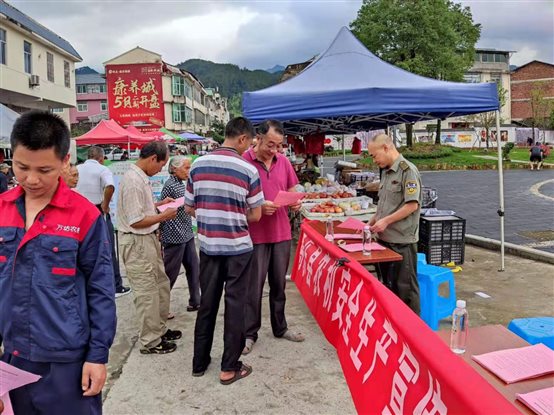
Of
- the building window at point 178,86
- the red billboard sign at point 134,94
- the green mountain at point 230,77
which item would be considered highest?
the green mountain at point 230,77

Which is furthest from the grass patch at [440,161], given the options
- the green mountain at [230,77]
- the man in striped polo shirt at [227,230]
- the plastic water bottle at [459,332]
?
the green mountain at [230,77]

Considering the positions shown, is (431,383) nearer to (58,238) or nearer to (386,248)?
(58,238)

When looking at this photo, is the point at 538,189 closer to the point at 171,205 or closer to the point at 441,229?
the point at 441,229

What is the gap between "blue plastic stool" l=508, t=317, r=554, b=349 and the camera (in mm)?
2574

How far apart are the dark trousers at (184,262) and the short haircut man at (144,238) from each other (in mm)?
524

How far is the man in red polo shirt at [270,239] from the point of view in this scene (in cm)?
396

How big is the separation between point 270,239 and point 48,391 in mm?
2487

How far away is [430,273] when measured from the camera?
14.9 ft

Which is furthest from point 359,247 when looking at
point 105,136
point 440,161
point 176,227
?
point 440,161

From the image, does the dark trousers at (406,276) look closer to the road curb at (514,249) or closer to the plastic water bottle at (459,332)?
the plastic water bottle at (459,332)

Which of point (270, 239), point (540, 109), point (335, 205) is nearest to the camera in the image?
point (270, 239)

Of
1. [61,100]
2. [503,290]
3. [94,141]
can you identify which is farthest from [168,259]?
[61,100]

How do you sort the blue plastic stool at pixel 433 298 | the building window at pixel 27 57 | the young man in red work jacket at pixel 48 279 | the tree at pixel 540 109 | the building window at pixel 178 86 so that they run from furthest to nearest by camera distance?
1. the building window at pixel 178 86
2. the tree at pixel 540 109
3. the building window at pixel 27 57
4. the blue plastic stool at pixel 433 298
5. the young man in red work jacket at pixel 48 279

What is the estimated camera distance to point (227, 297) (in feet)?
11.2
